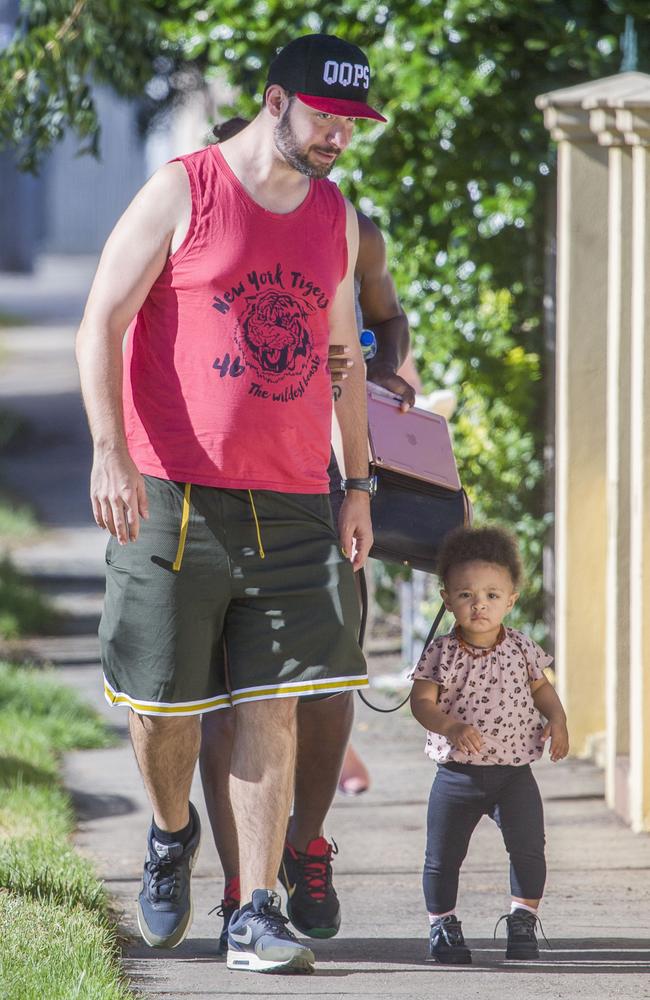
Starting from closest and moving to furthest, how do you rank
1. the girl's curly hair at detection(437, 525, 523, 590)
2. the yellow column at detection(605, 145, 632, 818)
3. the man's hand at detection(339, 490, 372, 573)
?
the girl's curly hair at detection(437, 525, 523, 590), the man's hand at detection(339, 490, 372, 573), the yellow column at detection(605, 145, 632, 818)

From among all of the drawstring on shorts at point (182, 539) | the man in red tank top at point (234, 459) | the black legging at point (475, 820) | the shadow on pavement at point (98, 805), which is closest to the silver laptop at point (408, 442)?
the man in red tank top at point (234, 459)

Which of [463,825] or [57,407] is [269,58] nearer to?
[463,825]

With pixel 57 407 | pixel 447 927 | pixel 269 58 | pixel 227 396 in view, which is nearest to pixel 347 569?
pixel 227 396

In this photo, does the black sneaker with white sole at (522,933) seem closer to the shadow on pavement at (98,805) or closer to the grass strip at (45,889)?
the grass strip at (45,889)

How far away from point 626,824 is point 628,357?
1.44 meters

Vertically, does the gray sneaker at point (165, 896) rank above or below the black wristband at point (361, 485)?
below

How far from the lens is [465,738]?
352cm

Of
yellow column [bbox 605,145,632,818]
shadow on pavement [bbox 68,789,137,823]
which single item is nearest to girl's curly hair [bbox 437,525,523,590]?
yellow column [bbox 605,145,632,818]

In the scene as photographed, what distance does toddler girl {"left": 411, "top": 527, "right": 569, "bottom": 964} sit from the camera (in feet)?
11.9

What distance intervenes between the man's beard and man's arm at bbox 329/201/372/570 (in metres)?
0.23

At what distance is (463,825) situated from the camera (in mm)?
3682

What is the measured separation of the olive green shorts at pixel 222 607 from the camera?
3.51m

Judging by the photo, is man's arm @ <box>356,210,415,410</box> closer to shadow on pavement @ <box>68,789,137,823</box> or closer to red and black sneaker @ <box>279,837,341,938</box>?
red and black sneaker @ <box>279,837,341,938</box>

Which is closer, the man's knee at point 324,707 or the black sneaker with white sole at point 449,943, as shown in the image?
the black sneaker with white sole at point 449,943
